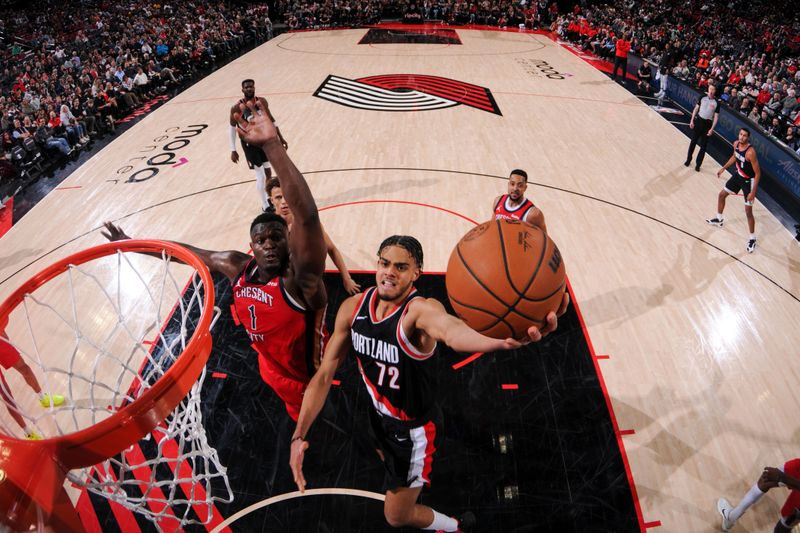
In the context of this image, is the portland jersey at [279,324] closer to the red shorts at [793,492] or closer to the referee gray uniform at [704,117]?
the red shorts at [793,492]

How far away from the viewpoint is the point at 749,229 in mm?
6156

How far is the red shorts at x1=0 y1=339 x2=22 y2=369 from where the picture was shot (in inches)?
115

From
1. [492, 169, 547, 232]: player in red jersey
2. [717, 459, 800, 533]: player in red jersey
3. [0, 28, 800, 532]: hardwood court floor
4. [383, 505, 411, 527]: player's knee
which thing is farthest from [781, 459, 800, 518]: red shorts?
[492, 169, 547, 232]: player in red jersey

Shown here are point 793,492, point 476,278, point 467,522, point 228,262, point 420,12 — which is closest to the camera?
point 476,278

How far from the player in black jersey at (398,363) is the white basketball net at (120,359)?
0.91 m

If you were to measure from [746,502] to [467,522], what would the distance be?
1.75m

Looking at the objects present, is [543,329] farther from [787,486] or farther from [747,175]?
[747,175]

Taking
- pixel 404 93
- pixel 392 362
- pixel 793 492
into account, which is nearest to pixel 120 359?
pixel 392 362

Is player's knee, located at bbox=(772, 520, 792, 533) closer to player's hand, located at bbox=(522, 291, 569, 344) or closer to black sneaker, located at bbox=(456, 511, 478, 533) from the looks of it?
black sneaker, located at bbox=(456, 511, 478, 533)

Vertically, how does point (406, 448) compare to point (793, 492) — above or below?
above

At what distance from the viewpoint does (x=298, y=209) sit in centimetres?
219

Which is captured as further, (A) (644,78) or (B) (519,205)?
(A) (644,78)

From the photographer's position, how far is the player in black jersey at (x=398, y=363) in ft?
7.78

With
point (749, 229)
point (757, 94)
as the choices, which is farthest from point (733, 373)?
point (757, 94)
